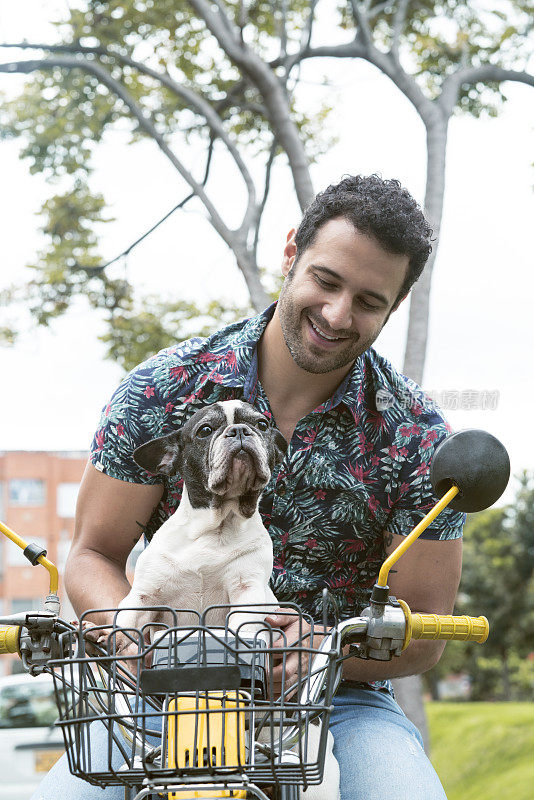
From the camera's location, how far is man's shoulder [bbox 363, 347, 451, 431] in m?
2.84

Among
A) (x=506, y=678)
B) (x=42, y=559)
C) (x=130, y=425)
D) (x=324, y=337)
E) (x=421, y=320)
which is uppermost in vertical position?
(x=421, y=320)

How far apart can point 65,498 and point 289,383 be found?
23.3ft

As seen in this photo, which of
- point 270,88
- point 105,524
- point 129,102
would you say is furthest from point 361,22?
point 105,524

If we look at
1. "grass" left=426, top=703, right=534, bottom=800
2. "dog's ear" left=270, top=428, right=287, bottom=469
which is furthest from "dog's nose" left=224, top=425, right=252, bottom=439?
"grass" left=426, top=703, right=534, bottom=800

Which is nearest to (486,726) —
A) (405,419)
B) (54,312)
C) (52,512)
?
(52,512)

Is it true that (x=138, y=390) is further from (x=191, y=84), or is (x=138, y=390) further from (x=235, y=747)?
(x=191, y=84)

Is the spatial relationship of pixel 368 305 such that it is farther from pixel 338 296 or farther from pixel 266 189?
pixel 266 189

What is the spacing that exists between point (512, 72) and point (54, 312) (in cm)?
469

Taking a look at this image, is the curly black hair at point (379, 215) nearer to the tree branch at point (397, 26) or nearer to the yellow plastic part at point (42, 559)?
the yellow plastic part at point (42, 559)

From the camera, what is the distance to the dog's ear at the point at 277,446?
2539mm

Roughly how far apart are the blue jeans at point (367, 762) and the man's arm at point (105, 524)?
44cm

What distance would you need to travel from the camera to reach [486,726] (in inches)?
765

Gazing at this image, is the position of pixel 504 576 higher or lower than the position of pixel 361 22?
lower

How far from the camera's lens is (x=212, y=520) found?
2.45 metres
